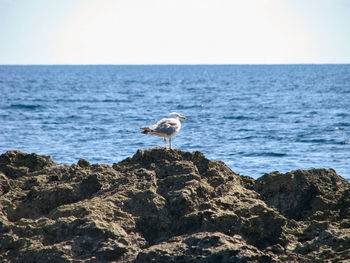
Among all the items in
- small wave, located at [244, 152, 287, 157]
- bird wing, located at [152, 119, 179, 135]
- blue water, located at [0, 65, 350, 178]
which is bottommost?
small wave, located at [244, 152, 287, 157]

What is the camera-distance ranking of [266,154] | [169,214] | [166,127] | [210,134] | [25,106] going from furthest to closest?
[25,106], [210,134], [266,154], [166,127], [169,214]

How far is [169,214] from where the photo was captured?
203 inches

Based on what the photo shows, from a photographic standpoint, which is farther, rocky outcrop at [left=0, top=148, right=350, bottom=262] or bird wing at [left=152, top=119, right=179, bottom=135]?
bird wing at [left=152, top=119, right=179, bottom=135]

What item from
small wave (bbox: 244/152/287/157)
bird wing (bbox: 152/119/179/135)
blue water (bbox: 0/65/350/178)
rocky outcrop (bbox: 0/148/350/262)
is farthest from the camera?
small wave (bbox: 244/152/287/157)

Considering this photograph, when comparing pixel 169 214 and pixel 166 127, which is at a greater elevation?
pixel 166 127

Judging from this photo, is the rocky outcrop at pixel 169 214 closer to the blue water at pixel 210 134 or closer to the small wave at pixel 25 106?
the blue water at pixel 210 134

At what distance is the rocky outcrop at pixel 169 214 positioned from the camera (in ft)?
14.7

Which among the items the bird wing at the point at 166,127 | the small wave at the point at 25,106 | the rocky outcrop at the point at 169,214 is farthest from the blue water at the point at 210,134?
the rocky outcrop at the point at 169,214

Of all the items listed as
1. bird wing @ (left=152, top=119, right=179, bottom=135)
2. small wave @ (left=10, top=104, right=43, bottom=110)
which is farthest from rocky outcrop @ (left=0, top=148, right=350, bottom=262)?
small wave @ (left=10, top=104, right=43, bottom=110)

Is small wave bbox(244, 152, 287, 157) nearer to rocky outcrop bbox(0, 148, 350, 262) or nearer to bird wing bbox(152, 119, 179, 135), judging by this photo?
bird wing bbox(152, 119, 179, 135)

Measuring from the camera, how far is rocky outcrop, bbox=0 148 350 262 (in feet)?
14.7

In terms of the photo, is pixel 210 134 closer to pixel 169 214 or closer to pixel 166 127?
pixel 166 127

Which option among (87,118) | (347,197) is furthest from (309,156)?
(87,118)

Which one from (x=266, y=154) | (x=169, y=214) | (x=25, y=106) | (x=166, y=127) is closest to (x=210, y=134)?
(x=266, y=154)
